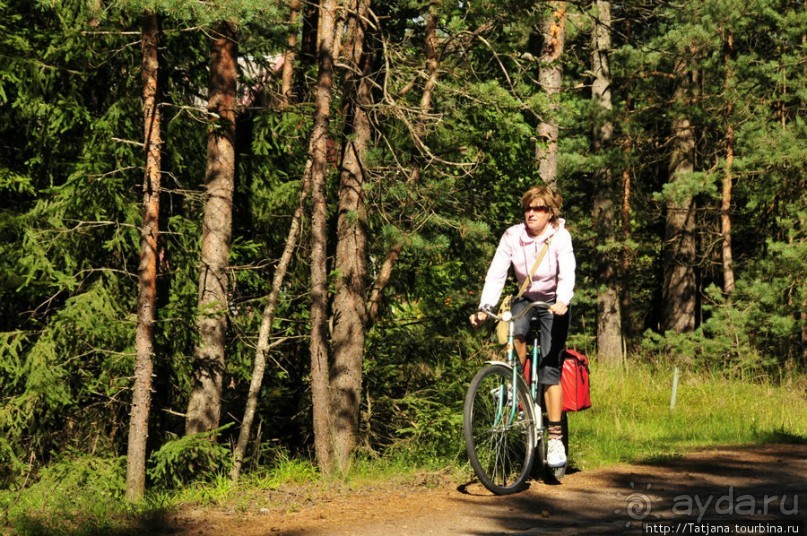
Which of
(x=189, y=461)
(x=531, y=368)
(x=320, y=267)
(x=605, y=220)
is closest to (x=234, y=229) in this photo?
(x=320, y=267)

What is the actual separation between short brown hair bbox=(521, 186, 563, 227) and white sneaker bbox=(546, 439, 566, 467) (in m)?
1.64

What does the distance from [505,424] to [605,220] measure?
17.9 metres

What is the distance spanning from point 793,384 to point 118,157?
1271 cm

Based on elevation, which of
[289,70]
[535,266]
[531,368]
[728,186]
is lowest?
[531,368]

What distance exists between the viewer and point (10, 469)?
1117 cm

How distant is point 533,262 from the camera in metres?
7.78

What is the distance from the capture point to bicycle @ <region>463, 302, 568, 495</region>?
7.48 meters

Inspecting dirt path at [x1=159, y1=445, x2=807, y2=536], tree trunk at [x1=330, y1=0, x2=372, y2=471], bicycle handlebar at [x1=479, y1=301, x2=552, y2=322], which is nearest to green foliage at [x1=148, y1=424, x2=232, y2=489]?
tree trunk at [x1=330, y1=0, x2=372, y2=471]

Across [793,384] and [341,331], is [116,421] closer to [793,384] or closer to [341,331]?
[341,331]

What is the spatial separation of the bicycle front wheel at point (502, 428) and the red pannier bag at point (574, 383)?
1.95 ft

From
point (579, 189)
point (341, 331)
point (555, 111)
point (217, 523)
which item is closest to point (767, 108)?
point (579, 189)

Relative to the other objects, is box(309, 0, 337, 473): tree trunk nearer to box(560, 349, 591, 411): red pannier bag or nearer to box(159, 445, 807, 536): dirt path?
box(159, 445, 807, 536): dirt path

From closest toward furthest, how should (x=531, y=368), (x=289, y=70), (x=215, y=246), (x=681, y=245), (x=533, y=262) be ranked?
1. (x=533, y=262)
2. (x=531, y=368)
3. (x=215, y=246)
4. (x=289, y=70)
5. (x=681, y=245)

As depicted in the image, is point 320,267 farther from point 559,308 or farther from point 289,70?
point 289,70
